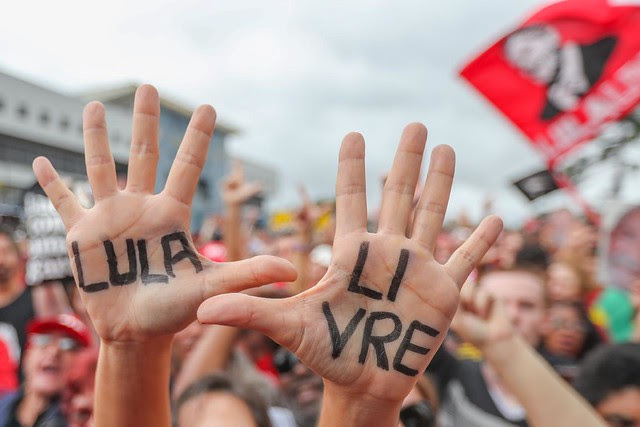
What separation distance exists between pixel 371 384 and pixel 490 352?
2.48 ft

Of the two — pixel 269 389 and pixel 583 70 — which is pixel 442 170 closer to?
pixel 269 389

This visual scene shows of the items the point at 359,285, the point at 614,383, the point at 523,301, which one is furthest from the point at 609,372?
the point at 359,285

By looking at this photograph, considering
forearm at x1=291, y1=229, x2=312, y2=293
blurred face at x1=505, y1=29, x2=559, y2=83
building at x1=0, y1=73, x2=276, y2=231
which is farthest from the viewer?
building at x1=0, y1=73, x2=276, y2=231

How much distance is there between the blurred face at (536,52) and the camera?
14.3ft

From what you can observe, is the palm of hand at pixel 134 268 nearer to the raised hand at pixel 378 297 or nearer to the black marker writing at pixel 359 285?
the raised hand at pixel 378 297

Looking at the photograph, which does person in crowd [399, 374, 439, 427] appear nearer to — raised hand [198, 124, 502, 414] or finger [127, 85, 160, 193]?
raised hand [198, 124, 502, 414]

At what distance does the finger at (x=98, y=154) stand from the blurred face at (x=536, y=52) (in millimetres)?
3833

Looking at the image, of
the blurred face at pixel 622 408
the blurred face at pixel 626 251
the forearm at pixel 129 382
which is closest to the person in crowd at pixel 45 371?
the forearm at pixel 129 382

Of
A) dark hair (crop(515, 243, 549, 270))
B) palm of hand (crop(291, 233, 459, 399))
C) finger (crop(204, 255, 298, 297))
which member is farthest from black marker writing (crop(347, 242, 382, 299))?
dark hair (crop(515, 243, 549, 270))

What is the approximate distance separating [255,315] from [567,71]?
3.98m

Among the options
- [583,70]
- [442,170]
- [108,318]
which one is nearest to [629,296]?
[583,70]

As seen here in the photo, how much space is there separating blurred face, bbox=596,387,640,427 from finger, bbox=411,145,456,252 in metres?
1.18

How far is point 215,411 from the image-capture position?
5.89 feet

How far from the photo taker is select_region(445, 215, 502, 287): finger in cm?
128
